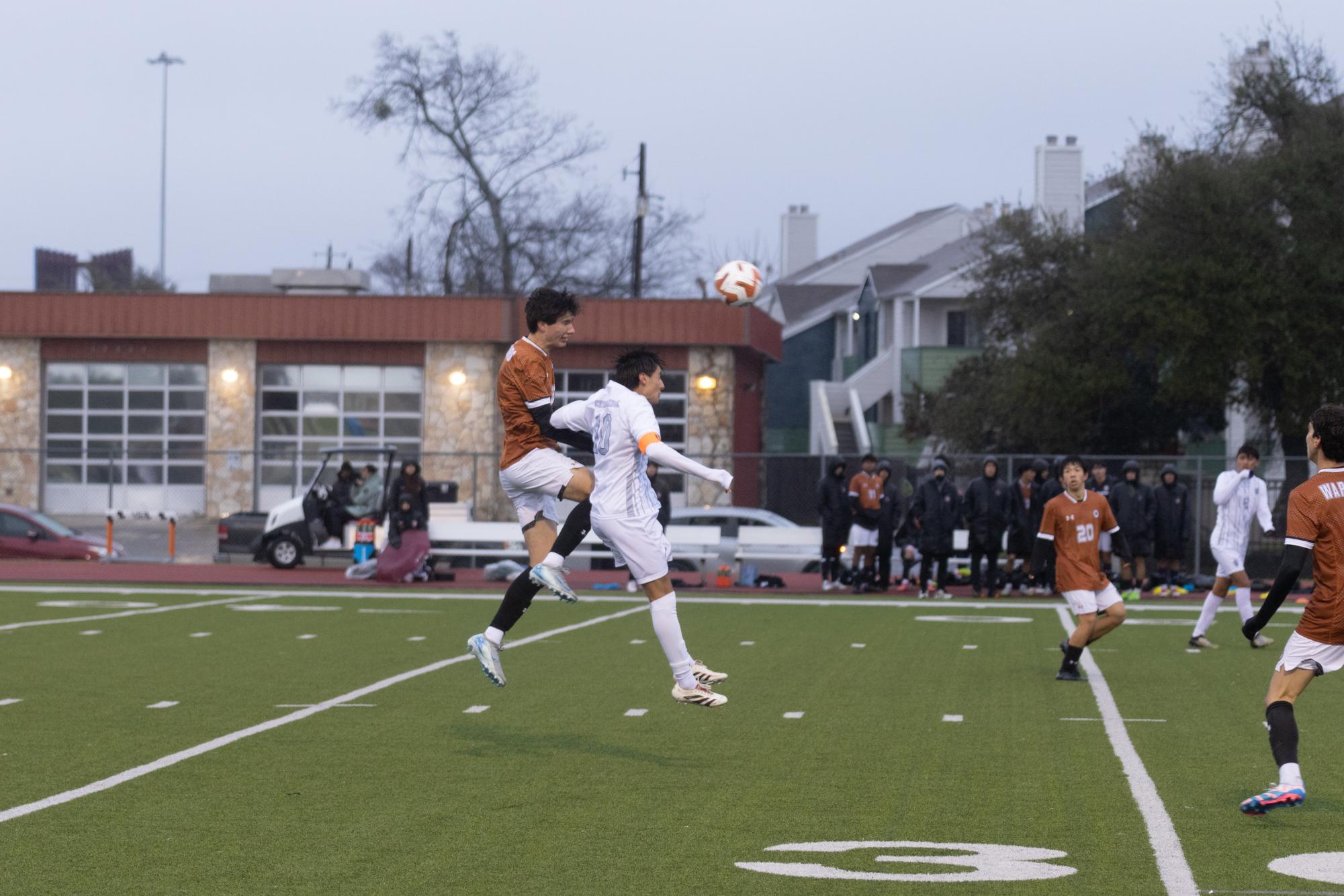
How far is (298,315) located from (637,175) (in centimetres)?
976

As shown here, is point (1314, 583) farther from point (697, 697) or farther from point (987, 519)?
point (987, 519)

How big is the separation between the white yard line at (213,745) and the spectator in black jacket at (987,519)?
10.1m

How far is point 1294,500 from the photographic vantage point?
22.5 ft

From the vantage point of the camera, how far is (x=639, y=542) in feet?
27.5

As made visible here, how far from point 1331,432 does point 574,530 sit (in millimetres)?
3830

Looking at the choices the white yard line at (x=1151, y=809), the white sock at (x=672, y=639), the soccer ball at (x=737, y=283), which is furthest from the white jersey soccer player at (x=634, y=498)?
the soccer ball at (x=737, y=283)

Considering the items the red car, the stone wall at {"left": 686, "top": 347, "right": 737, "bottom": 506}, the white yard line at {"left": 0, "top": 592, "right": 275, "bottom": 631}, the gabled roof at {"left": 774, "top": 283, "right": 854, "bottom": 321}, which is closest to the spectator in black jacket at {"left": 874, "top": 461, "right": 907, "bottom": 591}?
the white yard line at {"left": 0, "top": 592, "right": 275, "bottom": 631}

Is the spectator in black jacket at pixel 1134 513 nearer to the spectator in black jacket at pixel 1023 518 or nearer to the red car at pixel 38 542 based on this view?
the spectator in black jacket at pixel 1023 518

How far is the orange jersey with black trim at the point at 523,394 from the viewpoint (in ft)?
28.7

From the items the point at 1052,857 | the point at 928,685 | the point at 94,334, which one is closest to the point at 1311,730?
the point at 928,685

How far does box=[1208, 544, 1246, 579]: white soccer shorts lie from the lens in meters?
14.9

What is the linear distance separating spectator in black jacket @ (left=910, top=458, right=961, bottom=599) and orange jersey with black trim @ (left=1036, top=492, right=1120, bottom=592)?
32.6 feet

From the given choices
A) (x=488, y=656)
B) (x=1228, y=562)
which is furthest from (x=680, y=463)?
(x=1228, y=562)

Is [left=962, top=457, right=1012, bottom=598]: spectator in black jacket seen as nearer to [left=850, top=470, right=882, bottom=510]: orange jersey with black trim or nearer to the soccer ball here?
[left=850, top=470, right=882, bottom=510]: orange jersey with black trim
